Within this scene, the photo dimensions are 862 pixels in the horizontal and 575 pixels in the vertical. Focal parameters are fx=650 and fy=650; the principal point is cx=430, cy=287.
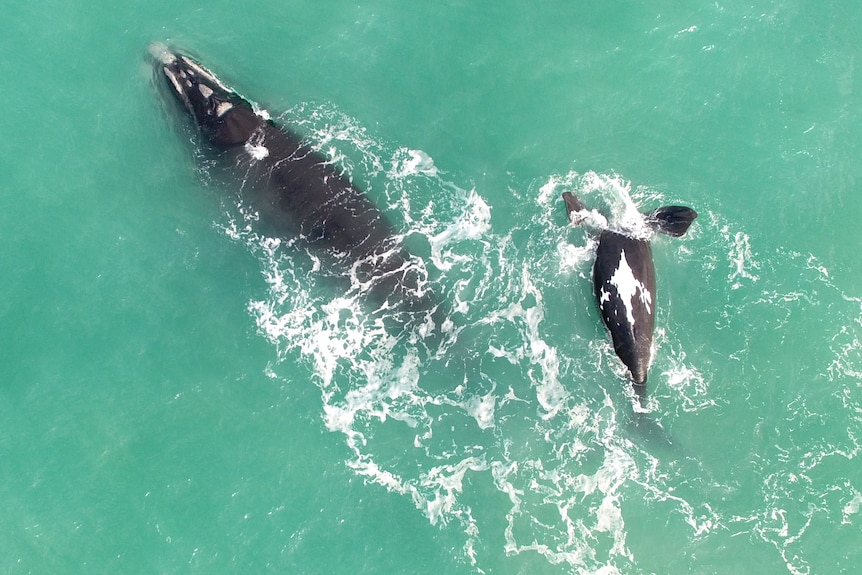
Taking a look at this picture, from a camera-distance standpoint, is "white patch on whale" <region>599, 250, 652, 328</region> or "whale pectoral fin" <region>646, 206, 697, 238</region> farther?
"whale pectoral fin" <region>646, 206, 697, 238</region>

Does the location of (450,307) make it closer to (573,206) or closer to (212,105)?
(573,206)

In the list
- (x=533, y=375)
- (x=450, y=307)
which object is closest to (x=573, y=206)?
(x=450, y=307)

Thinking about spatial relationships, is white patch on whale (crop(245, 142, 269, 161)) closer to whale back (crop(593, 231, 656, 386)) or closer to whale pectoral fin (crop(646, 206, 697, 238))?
whale back (crop(593, 231, 656, 386))

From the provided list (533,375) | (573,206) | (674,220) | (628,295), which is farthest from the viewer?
(573,206)

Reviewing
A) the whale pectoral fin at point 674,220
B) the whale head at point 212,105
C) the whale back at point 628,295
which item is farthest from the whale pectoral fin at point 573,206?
the whale head at point 212,105

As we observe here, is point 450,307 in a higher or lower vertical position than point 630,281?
higher

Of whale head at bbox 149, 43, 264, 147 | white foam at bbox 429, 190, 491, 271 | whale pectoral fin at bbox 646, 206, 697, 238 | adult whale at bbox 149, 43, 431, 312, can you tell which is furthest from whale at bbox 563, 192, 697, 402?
whale head at bbox 149, 43, 264, 147

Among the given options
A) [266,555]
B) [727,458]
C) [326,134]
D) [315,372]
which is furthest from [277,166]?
[727,458]

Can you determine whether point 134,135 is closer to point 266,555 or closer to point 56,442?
point 56,442
